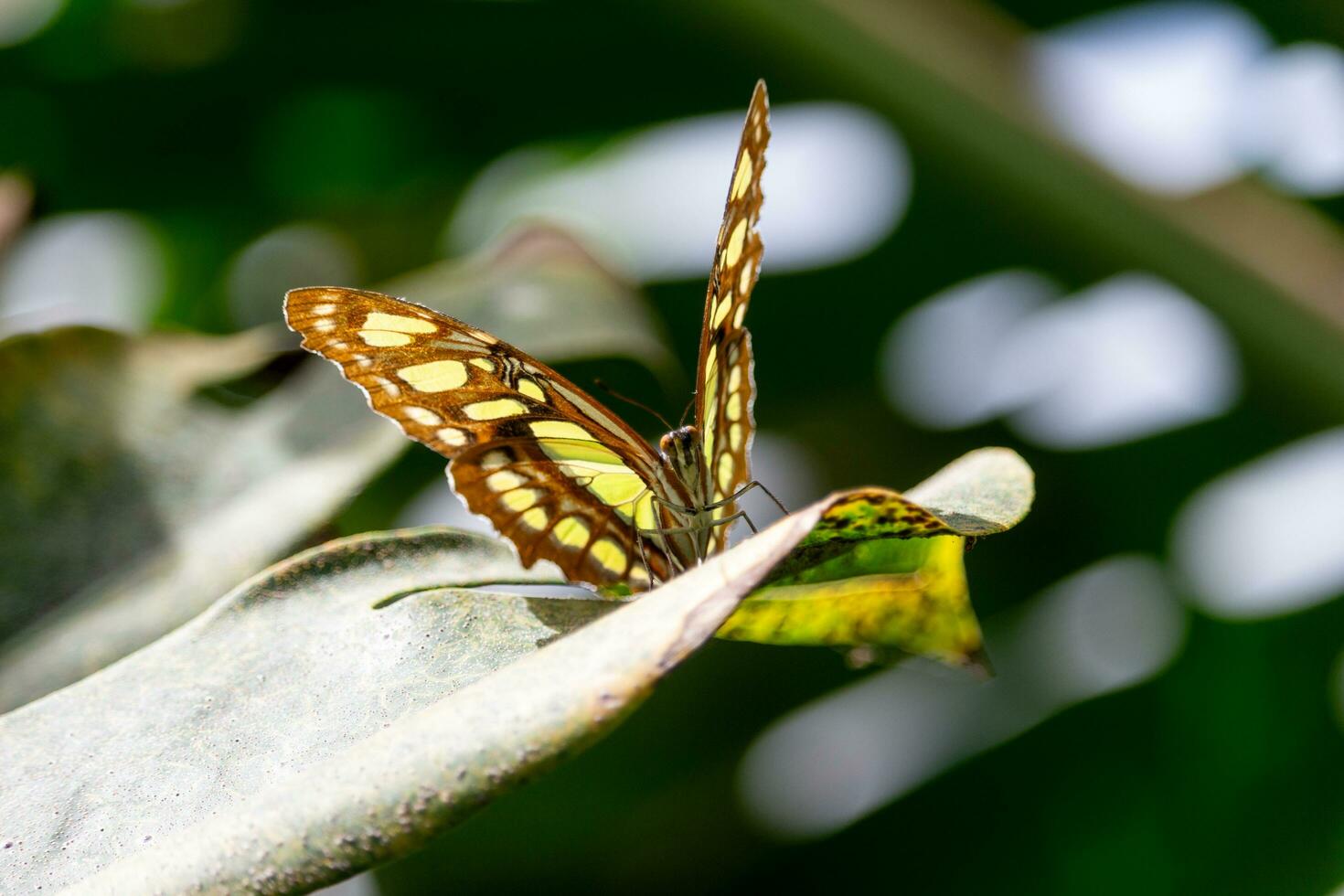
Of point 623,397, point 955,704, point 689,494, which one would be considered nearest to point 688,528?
point 689,494

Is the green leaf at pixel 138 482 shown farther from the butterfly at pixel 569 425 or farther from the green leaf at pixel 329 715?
the green leaf at pixel 329 715

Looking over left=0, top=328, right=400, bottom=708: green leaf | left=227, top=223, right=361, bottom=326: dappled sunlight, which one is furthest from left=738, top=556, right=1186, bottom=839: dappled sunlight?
left=227, top=223, right=361, bottom=326: dappled sunlight

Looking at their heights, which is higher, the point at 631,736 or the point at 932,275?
the point at 932,275

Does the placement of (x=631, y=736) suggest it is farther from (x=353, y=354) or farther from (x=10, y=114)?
(x=10, y=114)

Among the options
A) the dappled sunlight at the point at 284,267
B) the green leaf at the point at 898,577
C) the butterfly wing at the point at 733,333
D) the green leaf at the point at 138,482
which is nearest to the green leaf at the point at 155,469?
the green leaf at the point at 138,482

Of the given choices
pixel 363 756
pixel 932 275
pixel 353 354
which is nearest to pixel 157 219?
pixel 353 354
